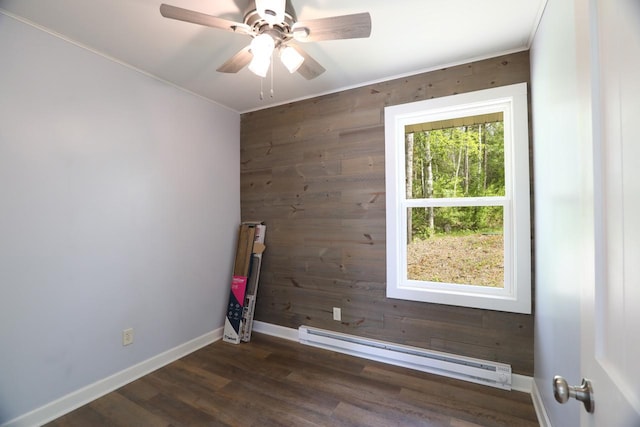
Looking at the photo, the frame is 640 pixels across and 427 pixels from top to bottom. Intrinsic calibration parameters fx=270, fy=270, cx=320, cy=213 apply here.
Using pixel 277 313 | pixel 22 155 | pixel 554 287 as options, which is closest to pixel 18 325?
pixel 22 155

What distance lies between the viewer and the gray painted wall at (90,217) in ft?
5.32

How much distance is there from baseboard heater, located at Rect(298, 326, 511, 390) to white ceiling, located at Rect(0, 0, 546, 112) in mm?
2321

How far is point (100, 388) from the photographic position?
76.9 inches

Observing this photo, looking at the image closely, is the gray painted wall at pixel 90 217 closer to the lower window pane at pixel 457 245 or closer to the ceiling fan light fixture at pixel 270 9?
the ceiling fan light fixture at pixel 270 9

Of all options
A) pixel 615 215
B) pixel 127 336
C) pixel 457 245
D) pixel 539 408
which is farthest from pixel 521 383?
pixel 127 336

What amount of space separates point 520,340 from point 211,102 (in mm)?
3447

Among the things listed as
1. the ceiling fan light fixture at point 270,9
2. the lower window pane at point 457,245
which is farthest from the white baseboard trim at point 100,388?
the ceiling fan light fixture at point 270,9

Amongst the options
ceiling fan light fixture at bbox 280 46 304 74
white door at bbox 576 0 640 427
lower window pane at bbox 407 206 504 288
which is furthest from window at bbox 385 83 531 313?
white door at bbox 576 0 640 427

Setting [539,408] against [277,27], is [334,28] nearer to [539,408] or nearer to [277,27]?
[277,27]

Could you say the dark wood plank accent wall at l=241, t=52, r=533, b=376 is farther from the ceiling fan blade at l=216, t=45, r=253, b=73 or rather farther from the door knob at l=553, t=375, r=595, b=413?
the door knob at l=553, t=375, r=595, b=413

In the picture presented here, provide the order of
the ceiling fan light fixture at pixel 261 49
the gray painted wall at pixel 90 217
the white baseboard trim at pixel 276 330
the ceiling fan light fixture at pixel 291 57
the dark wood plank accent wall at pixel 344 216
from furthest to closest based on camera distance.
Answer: the white baseboard trim at pixel 276 330, the dark wood plank accent wall at pixel 344 216, the gray painted wall at pixel 90 217, the ceiling fan light fixture at pixel 291 57, the ceiling fan light fixture at pixel 261 49

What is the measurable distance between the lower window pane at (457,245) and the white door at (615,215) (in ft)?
5.37

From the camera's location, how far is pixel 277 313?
2906 millimetres

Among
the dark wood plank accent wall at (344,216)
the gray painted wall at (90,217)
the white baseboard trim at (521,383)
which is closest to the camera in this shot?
the gray painted wall at (90,217)
